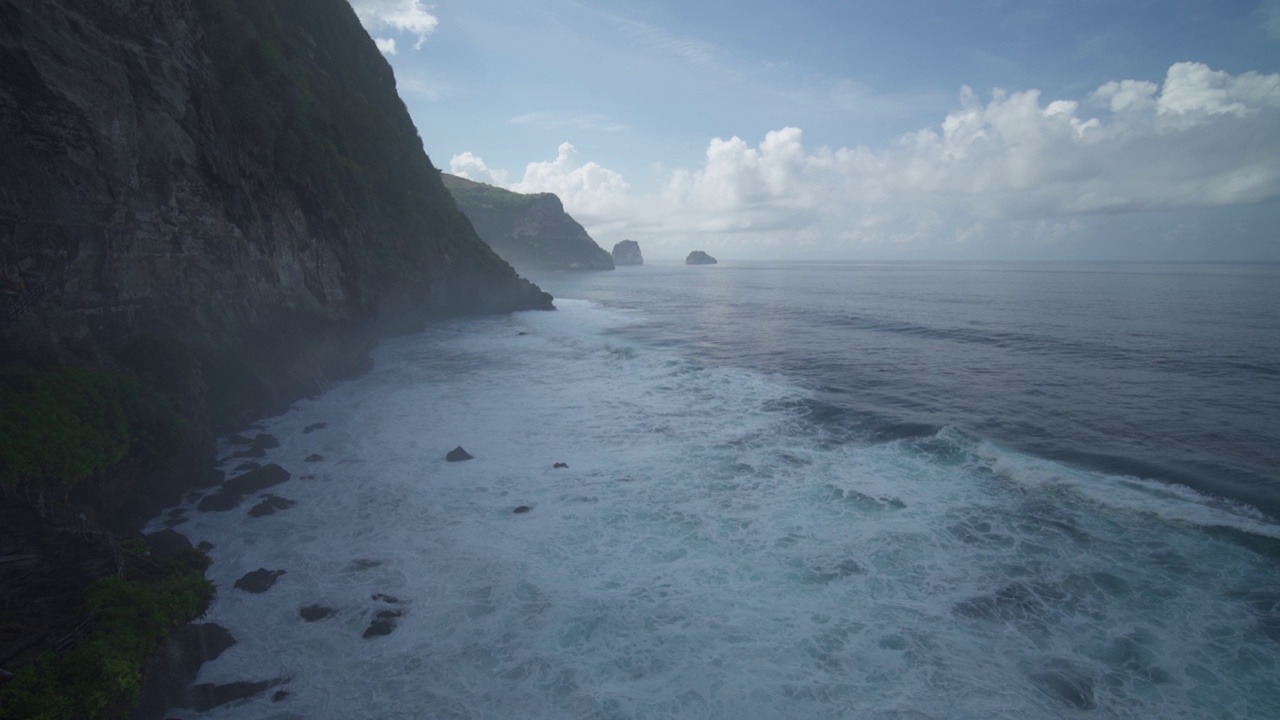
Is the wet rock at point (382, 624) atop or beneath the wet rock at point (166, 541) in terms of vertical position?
beneath

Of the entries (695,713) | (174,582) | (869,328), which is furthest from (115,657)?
(869,328)

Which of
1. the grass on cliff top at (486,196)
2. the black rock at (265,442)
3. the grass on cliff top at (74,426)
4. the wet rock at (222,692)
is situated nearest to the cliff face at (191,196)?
the grass on cliff top at (74,426)

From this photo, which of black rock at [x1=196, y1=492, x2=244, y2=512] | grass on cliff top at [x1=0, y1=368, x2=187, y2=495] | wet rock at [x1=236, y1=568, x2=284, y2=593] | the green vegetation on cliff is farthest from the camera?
the green vegetation on cliff

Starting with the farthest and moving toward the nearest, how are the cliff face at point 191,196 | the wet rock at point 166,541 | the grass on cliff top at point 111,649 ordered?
the cliff face at point 191,196
the wet rock at point 166,541
the grass on cliff top at point 111,649

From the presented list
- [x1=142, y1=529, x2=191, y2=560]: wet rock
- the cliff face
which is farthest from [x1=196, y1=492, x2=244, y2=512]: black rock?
the cliff face

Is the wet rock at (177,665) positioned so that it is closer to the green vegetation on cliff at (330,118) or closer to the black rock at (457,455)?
the black rock at (457,455)

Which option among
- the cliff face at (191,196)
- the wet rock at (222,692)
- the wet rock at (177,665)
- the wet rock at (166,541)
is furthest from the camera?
the cliff face at (191,196)

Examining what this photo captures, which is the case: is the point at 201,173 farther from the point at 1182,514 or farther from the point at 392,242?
the point at 1182,514

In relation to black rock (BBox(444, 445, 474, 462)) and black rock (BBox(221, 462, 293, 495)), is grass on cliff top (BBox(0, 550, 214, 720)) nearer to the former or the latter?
black rock (BBox(221, 462, 293, 495))
